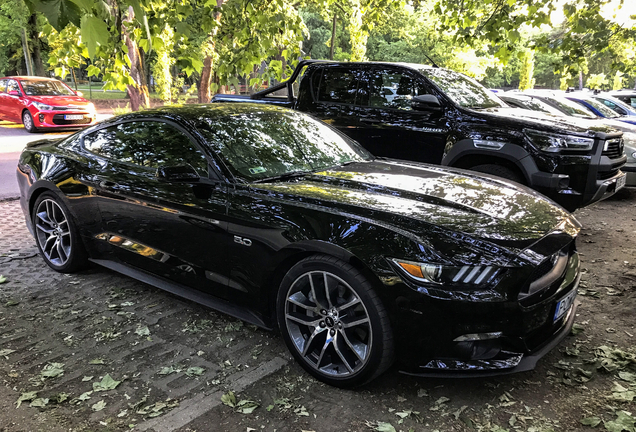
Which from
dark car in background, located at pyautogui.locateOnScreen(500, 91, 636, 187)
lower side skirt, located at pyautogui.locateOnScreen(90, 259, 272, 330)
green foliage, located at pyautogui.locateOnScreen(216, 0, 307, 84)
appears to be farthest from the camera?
dark car in background, located at pyautogui.locateOnScreen(500, 91, 636, 187)

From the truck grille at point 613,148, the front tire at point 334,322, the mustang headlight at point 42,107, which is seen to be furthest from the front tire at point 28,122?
the truck grille at point 613,148

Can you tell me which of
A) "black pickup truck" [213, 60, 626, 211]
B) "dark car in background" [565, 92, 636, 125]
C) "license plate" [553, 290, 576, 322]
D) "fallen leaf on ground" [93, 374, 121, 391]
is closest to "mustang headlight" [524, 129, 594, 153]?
"black pickup truck" [213, 60, 626, 211]

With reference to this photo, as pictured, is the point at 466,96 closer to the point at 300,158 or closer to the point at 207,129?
the point at 300,158

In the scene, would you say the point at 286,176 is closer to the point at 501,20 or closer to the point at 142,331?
the point at 142,331

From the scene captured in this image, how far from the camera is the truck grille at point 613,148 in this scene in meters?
5.73

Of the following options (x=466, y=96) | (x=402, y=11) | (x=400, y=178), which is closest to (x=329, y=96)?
(x=466, y=96)

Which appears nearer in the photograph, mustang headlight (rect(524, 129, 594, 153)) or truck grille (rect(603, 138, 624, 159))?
mustang headlight (rect(524, 129, 594, 153))

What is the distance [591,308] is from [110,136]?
4351mm

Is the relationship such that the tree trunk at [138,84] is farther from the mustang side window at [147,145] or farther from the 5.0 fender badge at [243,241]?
the 5.0 fender badge at [243,241]

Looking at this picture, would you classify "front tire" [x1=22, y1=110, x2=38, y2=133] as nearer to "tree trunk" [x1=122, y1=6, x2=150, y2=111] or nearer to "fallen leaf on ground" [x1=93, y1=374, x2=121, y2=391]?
"tree trunk" [x1=122, y1=6, x2=150, y2=111]

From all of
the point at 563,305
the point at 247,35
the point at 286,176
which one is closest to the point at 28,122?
the point at 247,35

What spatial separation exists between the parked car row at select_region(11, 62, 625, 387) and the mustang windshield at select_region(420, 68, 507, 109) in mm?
831

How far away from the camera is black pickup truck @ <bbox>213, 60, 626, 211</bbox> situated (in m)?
5.48

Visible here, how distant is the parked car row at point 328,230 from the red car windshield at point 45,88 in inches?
549
